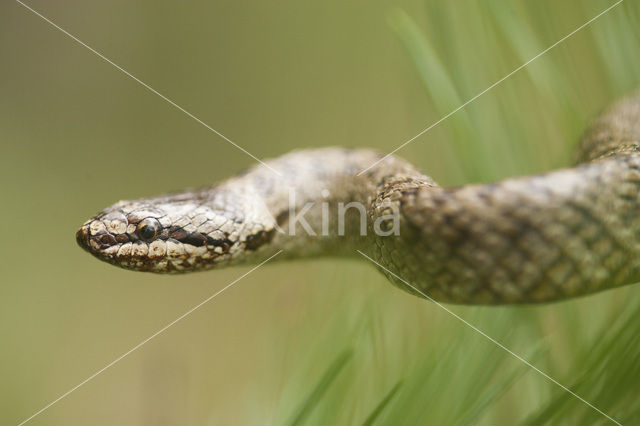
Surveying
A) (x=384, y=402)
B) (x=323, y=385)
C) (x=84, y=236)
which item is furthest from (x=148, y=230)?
(x=384, y=402)

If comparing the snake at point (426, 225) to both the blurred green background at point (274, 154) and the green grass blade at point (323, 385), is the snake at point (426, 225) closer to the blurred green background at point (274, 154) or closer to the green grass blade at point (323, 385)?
the blurred green background at point (274, 154)

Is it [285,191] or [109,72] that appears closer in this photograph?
[285,191]

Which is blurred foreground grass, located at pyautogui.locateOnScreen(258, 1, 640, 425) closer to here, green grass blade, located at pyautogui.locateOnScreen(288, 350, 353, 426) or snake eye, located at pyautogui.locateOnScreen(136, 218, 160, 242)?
green grass blade, located at pyautogui.locateOnScreen(288, 350, 353, 426)

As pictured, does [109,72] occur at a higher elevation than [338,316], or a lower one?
higher

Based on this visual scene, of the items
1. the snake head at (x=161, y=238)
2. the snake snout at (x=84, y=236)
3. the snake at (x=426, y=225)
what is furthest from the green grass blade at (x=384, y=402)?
the snake snout at (x=84, y=236)

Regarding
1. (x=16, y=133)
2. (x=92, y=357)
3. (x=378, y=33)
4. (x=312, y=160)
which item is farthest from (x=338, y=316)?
(x=16, y=133)

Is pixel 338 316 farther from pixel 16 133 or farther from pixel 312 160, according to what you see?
pixel 16 133

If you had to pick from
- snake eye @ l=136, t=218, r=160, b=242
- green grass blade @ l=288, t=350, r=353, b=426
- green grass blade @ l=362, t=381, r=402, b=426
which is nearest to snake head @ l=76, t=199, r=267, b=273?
snake eye @ l=136, t=218, r=160, b=242
